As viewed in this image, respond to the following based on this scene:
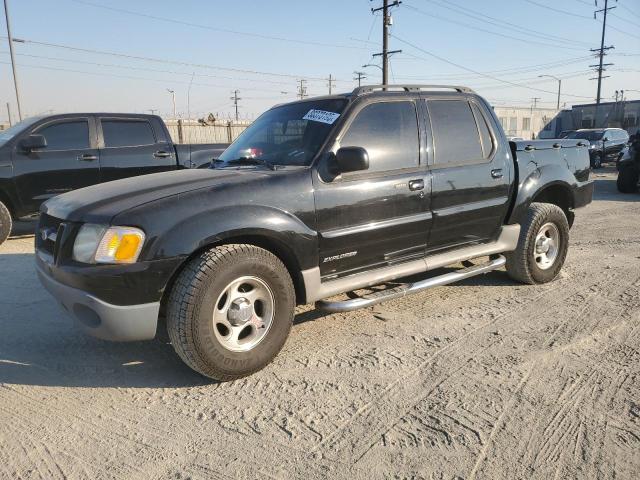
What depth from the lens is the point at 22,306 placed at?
445 centimetres

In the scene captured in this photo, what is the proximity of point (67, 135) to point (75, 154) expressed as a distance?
0.32 metres

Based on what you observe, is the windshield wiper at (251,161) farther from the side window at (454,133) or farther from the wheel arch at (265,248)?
the side window at (454,133)

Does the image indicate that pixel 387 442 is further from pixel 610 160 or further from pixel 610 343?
pixel 610 160

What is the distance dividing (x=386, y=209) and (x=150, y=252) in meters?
1.73

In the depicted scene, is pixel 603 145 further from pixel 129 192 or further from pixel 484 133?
pixel 129 192

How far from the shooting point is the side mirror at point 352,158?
10.7 feet

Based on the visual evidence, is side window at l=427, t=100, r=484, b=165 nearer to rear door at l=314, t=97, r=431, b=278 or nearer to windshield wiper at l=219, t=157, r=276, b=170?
rear door at l=314, t=97, r=431, b=278

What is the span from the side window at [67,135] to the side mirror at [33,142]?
0.31 metres

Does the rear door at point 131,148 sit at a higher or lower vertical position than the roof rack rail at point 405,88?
lower

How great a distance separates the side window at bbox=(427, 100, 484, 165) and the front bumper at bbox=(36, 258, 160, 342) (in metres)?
2.51

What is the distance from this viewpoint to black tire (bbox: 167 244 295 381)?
110 inches

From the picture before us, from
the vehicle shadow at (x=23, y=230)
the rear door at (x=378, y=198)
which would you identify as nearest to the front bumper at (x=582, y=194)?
the rear door at (x=378, y=198)

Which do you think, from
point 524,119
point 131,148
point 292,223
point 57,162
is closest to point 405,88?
point 292,223

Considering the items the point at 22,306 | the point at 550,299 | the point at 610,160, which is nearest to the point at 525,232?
the point at 550,299
